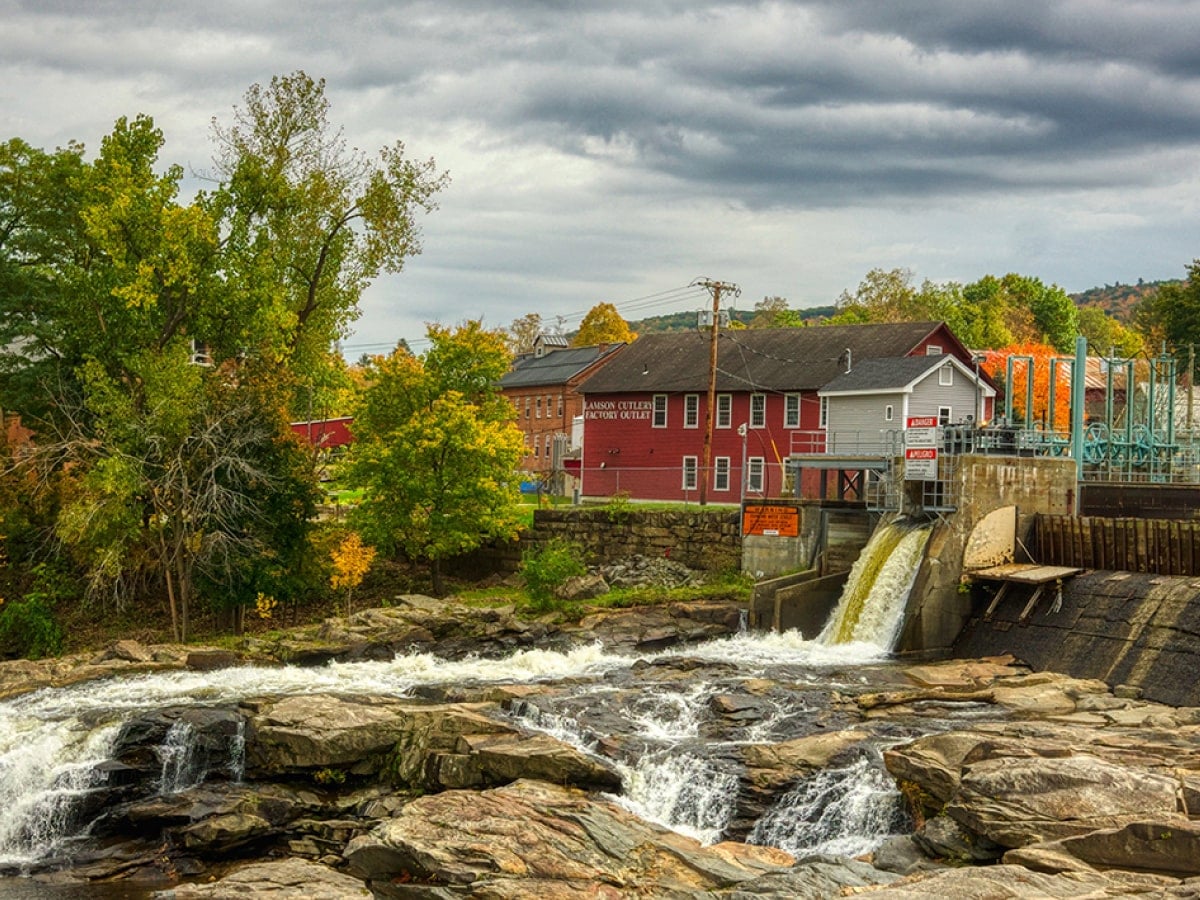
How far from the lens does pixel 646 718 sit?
945 inches

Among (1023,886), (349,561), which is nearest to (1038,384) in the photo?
(349,561)

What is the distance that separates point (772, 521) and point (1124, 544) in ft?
36.0

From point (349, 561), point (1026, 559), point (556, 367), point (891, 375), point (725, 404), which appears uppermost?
point (556, 367)

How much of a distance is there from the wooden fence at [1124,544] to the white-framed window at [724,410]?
2217cm

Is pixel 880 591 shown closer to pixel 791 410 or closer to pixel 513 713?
pixel 513 713

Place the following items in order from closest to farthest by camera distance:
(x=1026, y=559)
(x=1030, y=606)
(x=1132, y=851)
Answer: (x=1132, y=851) → (x=1030, y=606) → (x=1026, y=559)

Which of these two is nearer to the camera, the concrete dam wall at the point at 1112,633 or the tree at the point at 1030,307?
the concrete dam wall at the point at 1112,633

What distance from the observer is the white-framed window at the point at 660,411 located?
180 feet

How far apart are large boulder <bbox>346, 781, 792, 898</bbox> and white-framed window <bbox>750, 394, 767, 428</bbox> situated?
3437cm

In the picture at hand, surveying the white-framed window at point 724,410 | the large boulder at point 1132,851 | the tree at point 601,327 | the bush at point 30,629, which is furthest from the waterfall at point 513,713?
the tree at point 601,327

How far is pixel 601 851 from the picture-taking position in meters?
16.8

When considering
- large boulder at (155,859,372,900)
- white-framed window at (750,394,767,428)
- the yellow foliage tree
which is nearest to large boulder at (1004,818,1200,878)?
large boulder at (155,859,372,900)

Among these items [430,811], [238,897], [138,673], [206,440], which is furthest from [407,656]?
[238,897]

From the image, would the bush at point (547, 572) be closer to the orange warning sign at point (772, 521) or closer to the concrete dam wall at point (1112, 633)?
the orange warning sign at point (772, 521)
